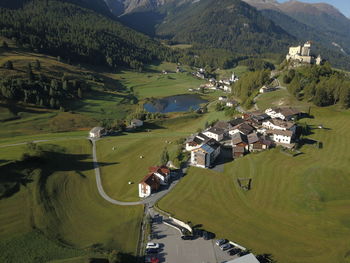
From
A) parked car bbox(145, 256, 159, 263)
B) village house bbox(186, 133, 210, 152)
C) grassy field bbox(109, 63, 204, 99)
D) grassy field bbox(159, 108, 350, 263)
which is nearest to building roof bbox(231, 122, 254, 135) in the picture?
grassy field bbox(159, 108, 350, 263)

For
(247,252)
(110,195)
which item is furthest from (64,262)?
(247,252)

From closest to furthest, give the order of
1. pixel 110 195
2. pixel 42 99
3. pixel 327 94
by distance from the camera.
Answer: pixel 110 195
pixel 327 94
pixel 42 99

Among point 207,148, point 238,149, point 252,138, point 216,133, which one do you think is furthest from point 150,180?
point 252,138

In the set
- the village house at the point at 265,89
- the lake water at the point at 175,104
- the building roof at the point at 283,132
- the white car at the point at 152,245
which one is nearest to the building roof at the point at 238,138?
the building roof at the point at 283,132

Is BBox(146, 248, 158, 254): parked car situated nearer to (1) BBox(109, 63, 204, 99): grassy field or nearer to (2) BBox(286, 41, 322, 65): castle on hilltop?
(1) BBox(109, 63, 204, 99): grassy field

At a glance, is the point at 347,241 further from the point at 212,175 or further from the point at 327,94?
the point at 327,94

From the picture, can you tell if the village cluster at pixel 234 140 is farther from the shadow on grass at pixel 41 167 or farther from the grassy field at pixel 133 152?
the shadow on grass at pixel 41 167
